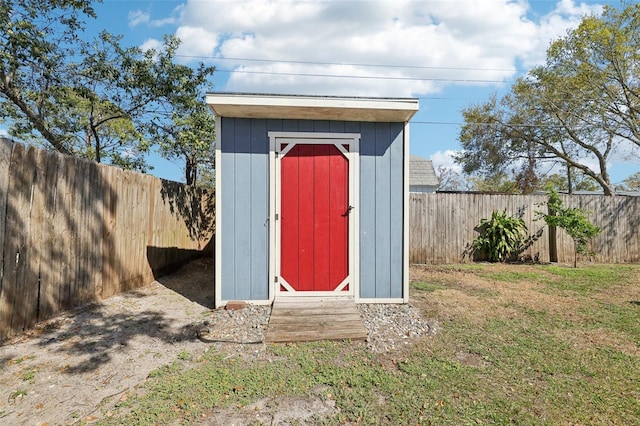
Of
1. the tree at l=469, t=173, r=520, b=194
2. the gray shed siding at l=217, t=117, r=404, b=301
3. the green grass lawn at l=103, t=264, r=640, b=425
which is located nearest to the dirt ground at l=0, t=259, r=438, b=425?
the green grass lawn at l=103, t=264, r=640, b=425

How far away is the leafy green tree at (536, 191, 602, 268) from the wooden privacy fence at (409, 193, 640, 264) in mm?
246

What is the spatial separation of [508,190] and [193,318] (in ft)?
75.7

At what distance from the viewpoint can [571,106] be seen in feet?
42.4

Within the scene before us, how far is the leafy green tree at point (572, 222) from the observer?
7.72 meters

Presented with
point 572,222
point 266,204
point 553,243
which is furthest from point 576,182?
point 266,204

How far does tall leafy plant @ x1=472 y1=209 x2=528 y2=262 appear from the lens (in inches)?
316

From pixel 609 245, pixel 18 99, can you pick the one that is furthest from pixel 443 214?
pixel 18 99

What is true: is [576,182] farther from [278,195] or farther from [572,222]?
[278,195]

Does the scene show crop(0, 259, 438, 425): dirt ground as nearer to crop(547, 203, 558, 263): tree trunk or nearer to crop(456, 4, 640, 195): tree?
crop(547, 203, 558, 263): tree trunk

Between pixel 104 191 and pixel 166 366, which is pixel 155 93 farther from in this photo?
pixel 166 366

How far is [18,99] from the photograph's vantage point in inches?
239

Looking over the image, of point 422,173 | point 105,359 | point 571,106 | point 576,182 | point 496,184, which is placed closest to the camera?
point 105,359

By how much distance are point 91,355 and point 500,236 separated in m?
8.12

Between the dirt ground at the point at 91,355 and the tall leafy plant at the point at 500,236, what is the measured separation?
21.5 feet
